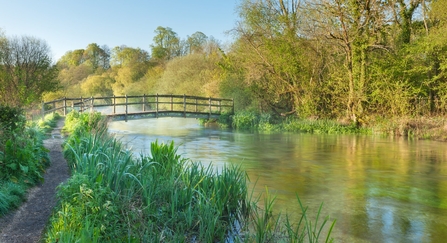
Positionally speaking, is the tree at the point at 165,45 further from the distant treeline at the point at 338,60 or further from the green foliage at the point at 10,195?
the green foliage at the point at 10,195

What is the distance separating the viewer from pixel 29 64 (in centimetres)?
2794

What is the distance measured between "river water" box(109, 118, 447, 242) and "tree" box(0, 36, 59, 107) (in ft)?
48.1

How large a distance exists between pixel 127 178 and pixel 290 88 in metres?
18.2

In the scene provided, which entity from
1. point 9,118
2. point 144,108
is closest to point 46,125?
point 144,108

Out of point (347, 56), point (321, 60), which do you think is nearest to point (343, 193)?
point (347, 56)

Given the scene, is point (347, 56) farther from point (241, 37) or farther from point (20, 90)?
point (20, 90)

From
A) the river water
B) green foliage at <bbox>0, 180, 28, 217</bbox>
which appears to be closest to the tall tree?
the river water

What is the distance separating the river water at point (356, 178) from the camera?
5727mm

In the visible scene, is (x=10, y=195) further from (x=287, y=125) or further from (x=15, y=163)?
(x=287, y=125)

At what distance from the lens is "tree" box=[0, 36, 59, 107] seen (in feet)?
88.6

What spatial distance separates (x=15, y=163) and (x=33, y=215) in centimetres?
155

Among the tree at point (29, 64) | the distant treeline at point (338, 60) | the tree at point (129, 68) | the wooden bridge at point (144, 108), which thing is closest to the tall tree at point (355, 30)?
the distant treeline at point (338, 60)

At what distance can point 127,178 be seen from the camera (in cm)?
534

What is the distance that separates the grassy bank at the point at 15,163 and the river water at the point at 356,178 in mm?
1823
